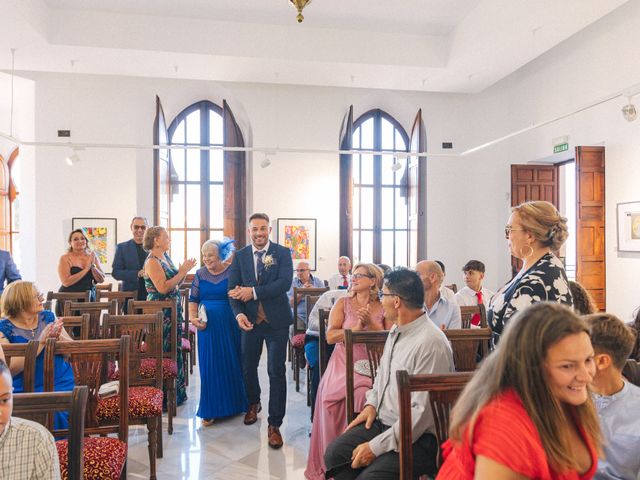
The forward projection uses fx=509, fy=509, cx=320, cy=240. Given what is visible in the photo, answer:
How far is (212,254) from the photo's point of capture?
4.45 metres

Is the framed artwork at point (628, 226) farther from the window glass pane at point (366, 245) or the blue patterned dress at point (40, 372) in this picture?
the blue patterned dress at point (40, 372)

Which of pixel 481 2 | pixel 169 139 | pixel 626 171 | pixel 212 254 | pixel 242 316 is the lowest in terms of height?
pixel 242 316

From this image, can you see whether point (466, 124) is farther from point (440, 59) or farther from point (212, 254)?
point (212, 254)

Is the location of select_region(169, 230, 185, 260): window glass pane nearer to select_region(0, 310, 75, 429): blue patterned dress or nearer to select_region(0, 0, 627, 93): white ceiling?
select_region(0, 0, 627, 93): white ceiling

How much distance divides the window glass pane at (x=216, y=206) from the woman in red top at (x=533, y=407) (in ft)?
28.6

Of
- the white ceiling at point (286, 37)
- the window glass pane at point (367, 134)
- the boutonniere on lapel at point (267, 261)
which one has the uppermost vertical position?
the white ceiling at point (286, 37)

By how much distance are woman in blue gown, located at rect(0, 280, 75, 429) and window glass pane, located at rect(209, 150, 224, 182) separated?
686 centimetres

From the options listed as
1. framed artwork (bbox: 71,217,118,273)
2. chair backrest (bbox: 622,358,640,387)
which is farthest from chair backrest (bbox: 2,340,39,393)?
framed artwork (bbox: 71,217,118,273)

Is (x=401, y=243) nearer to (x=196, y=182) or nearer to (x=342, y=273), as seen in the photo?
(x=342, y=273)

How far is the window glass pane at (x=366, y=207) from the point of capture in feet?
33.0

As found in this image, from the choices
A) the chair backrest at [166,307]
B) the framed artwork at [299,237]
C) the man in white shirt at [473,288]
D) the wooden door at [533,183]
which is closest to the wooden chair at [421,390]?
the chair backrest at [166,307]

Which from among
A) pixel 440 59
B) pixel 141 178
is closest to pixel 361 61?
pixel 440 59

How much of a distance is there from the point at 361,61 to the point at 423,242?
12.2 ft

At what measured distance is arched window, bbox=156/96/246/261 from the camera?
9.62 m
